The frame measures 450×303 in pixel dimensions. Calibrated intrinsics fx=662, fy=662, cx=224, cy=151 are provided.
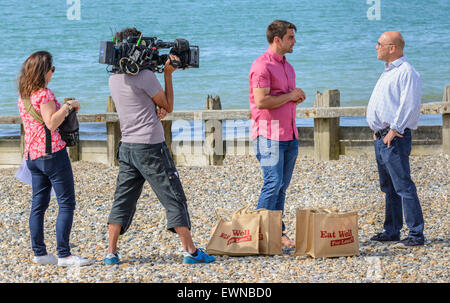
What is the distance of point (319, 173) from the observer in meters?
9.77

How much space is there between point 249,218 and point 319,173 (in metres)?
4.37

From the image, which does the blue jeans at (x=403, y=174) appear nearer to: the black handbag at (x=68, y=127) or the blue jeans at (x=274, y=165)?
the blue jeans at (x=274, y=165)

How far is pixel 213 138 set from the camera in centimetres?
1036

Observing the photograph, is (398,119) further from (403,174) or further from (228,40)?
(228,40)

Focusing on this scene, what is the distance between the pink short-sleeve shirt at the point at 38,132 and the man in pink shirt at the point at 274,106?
1.63m

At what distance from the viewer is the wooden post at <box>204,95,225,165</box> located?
406 inches

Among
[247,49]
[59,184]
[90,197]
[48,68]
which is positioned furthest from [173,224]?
[247,49]

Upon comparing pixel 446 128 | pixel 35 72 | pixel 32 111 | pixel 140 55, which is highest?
pixel 140 55

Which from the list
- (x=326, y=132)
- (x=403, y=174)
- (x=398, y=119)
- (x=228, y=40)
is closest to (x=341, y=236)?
(x=403, y=174)

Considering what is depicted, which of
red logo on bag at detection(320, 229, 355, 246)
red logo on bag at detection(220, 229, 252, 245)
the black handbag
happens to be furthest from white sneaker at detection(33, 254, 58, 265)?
red logo on bag at detection(320, 229, 355, 246)

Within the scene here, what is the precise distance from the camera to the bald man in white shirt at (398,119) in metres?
5.55

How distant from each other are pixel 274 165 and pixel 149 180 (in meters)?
1.12

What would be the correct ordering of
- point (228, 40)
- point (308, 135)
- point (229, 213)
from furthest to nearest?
1. point (228, 40)
2. point (308, 135)
3. point (229, 213)

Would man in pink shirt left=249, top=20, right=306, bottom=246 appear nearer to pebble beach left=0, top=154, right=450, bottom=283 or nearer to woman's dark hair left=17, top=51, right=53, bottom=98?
pebble beach left=0, top=154, right=450, bottom=283
